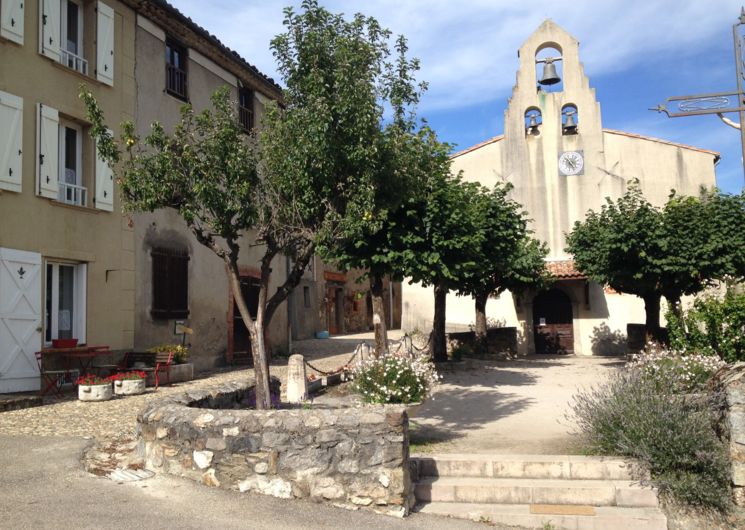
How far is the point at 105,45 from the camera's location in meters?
12.8

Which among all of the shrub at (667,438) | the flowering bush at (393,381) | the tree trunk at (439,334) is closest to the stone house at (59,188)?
the flowering bush at (393,381)

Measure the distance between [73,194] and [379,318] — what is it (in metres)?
6.32

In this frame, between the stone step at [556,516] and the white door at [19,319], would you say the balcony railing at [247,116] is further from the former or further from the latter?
the stone step at [556,516]

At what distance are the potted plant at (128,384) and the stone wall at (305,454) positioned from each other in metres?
5.48

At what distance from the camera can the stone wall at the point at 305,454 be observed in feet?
18.1

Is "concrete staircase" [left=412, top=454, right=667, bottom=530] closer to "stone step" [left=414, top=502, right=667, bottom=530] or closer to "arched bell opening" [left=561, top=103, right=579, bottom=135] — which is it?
"stone step" [left=414, top=502, right=667, bottom=530]

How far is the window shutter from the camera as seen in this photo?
1153 cm

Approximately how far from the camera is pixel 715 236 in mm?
14922

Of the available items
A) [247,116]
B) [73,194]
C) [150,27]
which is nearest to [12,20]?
[73,194]

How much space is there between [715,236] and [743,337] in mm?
4651

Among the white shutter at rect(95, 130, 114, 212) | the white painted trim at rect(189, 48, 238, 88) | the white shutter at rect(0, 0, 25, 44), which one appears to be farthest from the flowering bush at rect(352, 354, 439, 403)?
the white painted trim at rect(189, 48, 238, 88)

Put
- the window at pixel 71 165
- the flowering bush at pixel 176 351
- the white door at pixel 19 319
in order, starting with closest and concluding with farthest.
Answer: the white door at pixel 19 319, the window at pixel 71 165, the flowering bush at pixel 176 351

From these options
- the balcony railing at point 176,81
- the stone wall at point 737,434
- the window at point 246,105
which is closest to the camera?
the stone wall at point 737,434

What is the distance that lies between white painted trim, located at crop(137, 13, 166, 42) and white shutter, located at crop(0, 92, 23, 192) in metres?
3.85
